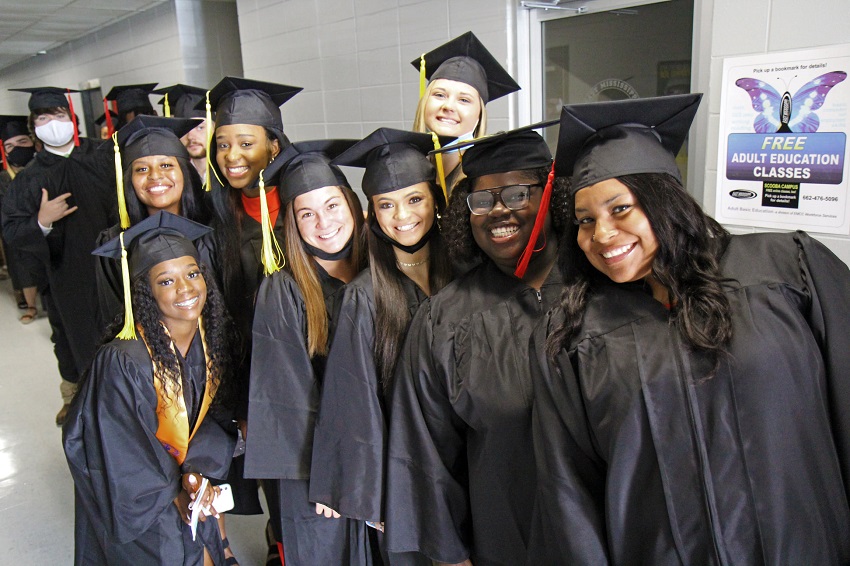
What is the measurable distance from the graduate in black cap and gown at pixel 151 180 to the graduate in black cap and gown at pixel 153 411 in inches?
12.6

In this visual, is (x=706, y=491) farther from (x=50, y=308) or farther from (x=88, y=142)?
(x=50, y=308)

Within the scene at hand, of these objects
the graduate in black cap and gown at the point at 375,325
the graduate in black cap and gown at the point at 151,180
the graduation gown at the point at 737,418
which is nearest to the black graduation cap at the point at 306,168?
the graduate in black cap and gown at the point at 375,325

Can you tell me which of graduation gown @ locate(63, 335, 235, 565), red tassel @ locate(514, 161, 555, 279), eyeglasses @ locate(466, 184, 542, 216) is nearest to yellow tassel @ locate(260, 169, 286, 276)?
graduation gown @ locate(63, 335, 235, 565)

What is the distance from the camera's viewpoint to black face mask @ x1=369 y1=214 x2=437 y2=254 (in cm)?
176

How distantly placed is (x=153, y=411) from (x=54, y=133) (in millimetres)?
2451

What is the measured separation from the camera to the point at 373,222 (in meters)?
1.78

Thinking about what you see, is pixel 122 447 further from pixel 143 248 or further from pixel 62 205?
pixel 62 205

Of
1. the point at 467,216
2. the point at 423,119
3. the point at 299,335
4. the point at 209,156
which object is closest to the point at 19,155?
the point at 209,156

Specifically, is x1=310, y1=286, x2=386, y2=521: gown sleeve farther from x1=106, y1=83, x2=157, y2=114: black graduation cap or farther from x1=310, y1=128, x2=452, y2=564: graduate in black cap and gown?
x1=106, y1=83, x2=157, y2=114: black graduation cap

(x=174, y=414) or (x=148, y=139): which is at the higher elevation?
(x=148, y=139)

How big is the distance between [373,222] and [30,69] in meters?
10.3

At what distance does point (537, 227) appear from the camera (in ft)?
4.54

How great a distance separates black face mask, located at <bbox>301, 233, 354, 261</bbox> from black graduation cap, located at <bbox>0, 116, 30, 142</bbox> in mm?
4339

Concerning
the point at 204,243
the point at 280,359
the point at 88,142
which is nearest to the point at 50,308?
the point at 88,142
